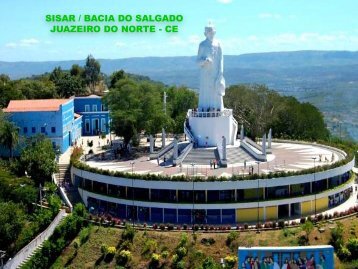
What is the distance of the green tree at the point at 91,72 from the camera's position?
110750 mm

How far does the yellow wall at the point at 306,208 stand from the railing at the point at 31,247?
1913 centimetres

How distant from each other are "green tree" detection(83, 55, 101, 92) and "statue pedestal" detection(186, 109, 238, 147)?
56.8 metres

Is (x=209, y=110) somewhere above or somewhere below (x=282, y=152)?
above

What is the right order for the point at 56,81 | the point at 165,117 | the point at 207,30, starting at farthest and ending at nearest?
the point at 56,81, the point at 165,117, the point at 207,30

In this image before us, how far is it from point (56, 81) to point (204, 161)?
51.6 meters

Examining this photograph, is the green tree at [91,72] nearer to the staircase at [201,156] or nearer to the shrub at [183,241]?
the staircase at [201,156]

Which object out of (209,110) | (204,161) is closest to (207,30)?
(209,110)

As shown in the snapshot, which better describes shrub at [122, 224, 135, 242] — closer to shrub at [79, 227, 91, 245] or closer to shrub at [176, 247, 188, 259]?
shrub at [79, 227, 91, 245]

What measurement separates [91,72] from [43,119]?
47709 mm

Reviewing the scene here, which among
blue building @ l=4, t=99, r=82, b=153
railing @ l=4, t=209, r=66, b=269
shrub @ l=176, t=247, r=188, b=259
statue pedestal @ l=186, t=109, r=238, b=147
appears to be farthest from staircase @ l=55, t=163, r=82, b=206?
shrub @ l=176, t=247, r=188, b=259

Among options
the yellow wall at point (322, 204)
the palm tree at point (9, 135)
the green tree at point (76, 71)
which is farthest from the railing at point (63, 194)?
the green tree at point (76, 71)

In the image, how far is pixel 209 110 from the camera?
57312mm

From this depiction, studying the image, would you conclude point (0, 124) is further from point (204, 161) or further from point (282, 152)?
point (282, 152)

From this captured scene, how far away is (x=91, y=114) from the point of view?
82.7 metres
